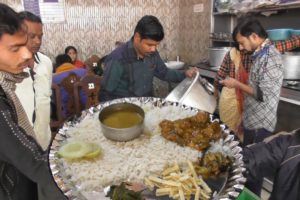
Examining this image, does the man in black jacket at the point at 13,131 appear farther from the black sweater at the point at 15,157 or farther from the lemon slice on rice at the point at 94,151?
the lemon slice on rice at the point at 94,151

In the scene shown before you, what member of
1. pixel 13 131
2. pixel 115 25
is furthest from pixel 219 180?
pixel 115 25

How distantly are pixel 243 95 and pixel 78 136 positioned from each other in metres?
1.57

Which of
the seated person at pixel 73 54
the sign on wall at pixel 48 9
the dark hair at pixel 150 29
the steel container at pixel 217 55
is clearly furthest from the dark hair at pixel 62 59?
the dark hair at pixel 150 29

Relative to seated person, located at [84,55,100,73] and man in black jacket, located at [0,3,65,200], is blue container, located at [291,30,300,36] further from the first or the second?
seated person, located at [84,55,100,73]

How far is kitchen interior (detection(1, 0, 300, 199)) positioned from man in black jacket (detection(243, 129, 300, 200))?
216cm

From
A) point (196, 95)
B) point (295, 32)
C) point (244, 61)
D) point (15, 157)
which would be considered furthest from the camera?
point (295, 32)

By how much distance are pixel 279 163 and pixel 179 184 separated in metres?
0.66

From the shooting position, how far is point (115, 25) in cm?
475

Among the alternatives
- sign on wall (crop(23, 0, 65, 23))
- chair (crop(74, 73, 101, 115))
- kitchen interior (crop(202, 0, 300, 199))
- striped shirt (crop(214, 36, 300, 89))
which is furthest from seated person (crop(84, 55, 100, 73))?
striped shirt (crop(214, 36, 300, 89))

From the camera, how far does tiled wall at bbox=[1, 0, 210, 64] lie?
442 cm

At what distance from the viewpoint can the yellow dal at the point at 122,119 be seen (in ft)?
4.41

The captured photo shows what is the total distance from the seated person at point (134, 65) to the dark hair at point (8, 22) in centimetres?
90

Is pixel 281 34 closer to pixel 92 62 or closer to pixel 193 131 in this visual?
pixel 193 131

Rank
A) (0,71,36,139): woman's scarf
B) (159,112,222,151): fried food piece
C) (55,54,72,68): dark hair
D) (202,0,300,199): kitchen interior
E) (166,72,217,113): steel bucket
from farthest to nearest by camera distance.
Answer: (55,54,72,68): dark hair → (202,0,300,199): kitchen interior → (166,72,217,113): steel bucket → (159,112,222,151): fried food piece → (0,71,36,139): woman's scarf
